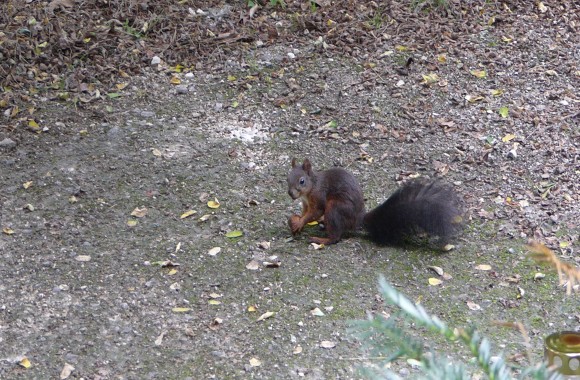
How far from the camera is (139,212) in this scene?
4.79 metres

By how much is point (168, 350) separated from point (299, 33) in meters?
3.37

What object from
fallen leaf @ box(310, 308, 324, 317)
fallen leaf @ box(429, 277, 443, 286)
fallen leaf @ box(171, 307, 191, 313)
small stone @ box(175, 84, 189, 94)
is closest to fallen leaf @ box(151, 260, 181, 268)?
fallen leaf @ box(171, 307, 191, 313)

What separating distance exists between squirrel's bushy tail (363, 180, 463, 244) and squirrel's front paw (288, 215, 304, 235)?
40 centimetres

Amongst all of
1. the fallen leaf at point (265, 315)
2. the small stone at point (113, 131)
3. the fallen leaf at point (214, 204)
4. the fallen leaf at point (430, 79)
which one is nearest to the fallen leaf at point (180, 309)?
the fallen leaf at point (265, 315)

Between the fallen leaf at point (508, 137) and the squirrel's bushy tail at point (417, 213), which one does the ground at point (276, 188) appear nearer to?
the fallen leaf at point (508, 137)

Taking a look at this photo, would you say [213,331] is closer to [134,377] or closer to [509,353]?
[134,377]

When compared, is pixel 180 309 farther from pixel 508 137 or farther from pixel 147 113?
pixel 508 137

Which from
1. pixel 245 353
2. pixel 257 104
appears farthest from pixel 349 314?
pixel 257 104

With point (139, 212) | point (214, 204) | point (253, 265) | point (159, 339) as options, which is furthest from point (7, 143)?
point (159, 339)

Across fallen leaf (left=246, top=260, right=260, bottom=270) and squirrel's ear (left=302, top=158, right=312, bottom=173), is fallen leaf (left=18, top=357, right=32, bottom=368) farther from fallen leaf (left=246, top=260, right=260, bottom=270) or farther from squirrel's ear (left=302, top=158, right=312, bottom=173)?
squirrel's ear (left=302, top=158, right=312, bottom=173)

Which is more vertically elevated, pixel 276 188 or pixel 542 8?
pixel 542 8

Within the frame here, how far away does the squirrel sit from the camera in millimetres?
4371

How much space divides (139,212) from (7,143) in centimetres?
118

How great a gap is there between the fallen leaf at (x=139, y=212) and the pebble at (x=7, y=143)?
1.10 m
